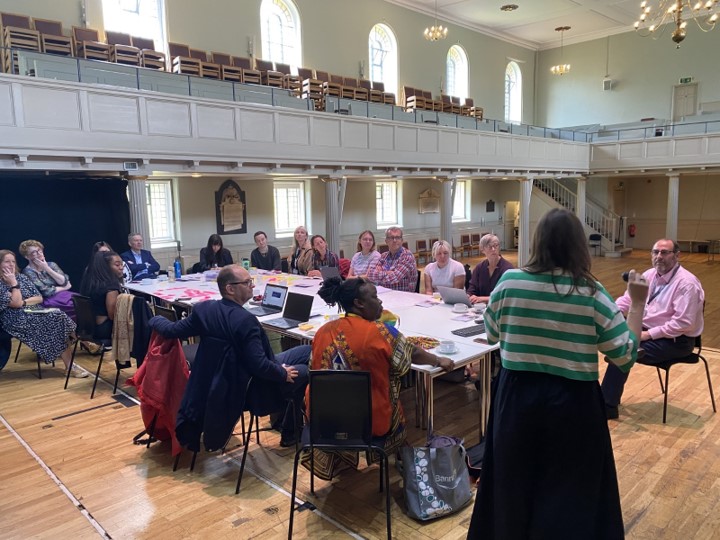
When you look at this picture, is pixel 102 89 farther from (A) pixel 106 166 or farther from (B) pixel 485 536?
(B) pixel 485 536

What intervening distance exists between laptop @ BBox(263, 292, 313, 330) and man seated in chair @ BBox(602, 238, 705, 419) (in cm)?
256

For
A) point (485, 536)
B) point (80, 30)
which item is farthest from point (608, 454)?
point (80, 30)

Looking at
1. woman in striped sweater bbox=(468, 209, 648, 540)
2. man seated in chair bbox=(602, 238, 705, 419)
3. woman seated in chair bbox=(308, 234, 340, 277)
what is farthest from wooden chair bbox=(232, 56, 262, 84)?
woman in striped sweater bbox=(468, 209, 648, 540)

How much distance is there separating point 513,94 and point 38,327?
20.7m

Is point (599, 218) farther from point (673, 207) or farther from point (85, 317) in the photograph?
point (85, 317)

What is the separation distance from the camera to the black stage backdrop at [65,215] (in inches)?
341

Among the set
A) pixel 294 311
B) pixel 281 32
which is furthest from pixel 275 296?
pixel 281 32

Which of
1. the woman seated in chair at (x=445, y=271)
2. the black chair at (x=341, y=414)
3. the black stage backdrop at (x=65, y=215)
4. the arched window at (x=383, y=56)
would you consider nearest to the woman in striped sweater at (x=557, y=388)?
the black chair at (x=341, y=414)

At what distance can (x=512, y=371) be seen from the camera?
209 cm

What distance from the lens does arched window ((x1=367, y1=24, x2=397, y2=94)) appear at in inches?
657

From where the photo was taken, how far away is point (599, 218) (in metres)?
19.0

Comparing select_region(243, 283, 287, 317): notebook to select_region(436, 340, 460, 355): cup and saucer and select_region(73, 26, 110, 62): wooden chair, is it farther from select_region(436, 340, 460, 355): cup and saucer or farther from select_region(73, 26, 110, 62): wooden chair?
select_region(73, 26, 110, 62): wooden chair

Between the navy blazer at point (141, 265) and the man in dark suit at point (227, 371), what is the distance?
4.05 meters

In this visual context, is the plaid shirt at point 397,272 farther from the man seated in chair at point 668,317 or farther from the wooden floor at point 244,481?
the man seated in chair at point 668,317
